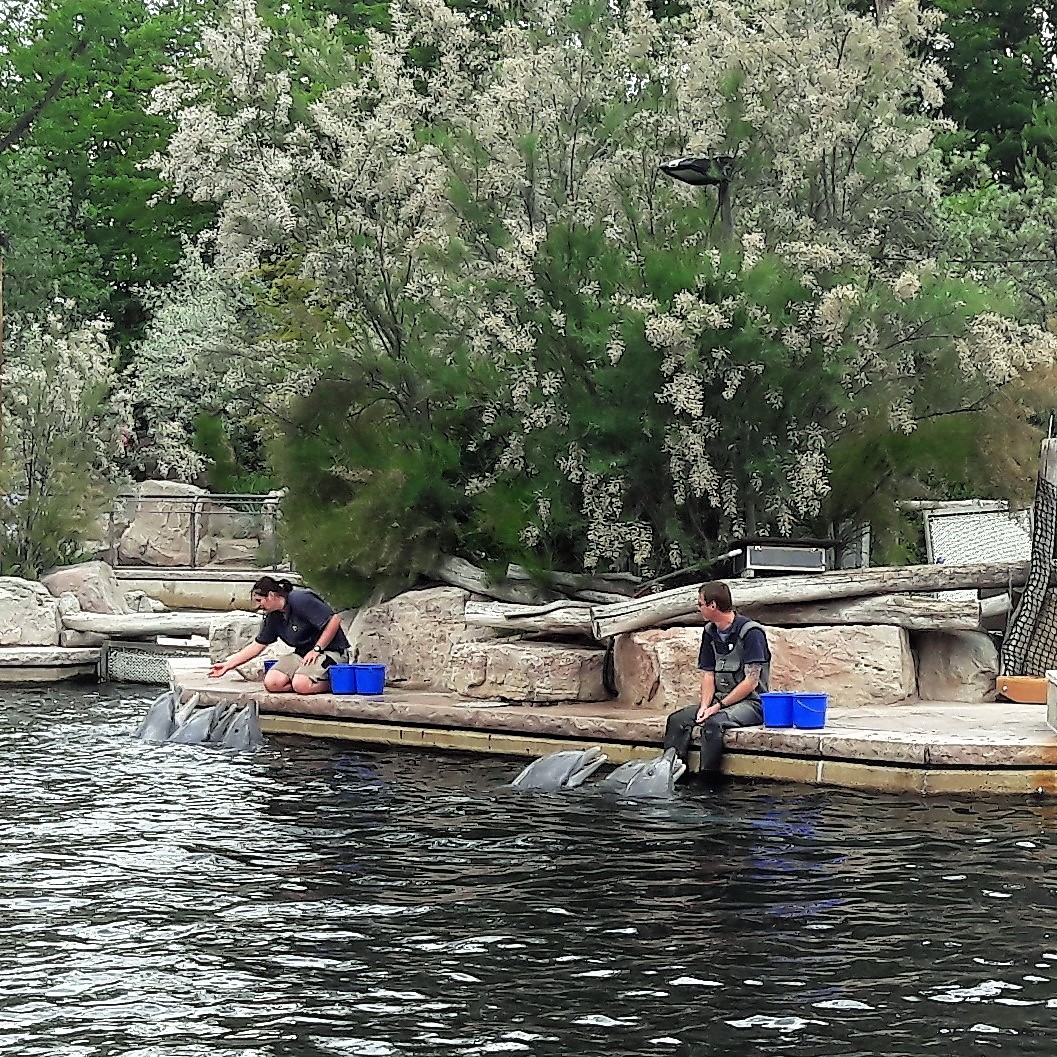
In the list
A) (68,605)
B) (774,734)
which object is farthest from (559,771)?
(68,605)

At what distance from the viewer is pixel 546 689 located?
1573cm

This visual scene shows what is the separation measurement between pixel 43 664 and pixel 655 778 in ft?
38.4

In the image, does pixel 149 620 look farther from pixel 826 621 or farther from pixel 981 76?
pixel 981 76

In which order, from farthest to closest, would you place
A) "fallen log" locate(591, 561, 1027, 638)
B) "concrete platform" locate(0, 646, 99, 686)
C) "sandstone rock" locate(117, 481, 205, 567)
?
"sandstone rock" locate(117, 481, 205, 567), "concrete platform" locate(0, 646, 99, 686), "fallen log" locate(591, 561, 1027, 638)

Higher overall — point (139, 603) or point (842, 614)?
point (139, 603)

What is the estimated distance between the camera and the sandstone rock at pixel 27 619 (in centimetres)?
2322

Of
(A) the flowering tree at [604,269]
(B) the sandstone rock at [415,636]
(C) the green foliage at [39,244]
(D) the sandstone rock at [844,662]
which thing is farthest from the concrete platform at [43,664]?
(C) the green foliage at [39,244]

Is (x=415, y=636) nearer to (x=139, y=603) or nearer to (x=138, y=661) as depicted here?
(x=138, y=661)

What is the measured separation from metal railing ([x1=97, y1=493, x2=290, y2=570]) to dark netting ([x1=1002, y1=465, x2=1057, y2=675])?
16.7 meters

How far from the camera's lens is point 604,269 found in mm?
16469

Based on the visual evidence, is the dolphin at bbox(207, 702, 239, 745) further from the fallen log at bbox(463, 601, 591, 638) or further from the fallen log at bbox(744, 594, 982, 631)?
the fallen log at bbox(744, 594, 982, 631)

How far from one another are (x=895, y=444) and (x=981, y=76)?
24063 millimetres

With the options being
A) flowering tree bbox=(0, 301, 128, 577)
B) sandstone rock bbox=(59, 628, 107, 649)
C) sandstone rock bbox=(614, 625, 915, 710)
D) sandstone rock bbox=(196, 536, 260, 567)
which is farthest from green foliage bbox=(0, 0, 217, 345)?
sandstone rock bbox=(614, 625, 915, 710)

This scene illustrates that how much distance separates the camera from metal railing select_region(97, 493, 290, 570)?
30078 millimetres
